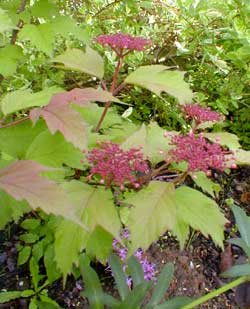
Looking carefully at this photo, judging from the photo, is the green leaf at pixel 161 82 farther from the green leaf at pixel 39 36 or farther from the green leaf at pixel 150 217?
the green leaf at pixel 39 36

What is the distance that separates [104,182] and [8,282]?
0.94 meters

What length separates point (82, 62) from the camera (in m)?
1.00

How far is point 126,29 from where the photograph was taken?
6.31ft

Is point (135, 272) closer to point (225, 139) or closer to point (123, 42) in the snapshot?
point (225, 139)

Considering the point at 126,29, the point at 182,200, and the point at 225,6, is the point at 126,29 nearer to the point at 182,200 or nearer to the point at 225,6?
the point at 225,6

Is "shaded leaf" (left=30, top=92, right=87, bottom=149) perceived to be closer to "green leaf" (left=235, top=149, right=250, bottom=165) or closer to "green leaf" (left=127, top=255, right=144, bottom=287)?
"green leaf" (left=235, top=149, right=250, bottom=165)

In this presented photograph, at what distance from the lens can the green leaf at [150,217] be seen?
77cm

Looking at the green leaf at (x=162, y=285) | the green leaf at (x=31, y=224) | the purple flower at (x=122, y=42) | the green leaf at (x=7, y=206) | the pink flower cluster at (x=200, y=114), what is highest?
the purple flower at (x=122, y=42)

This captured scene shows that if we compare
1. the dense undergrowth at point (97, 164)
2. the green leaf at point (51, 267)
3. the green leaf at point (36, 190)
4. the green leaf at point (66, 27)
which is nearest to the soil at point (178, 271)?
the dense undergrowth at point (97, 164)

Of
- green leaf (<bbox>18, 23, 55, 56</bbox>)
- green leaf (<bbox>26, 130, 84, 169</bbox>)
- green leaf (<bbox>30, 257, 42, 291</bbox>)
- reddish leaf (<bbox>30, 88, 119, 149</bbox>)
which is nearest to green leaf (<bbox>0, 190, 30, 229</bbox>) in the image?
green leaf (<bbox>26, 130, 84, 169</bbox>)

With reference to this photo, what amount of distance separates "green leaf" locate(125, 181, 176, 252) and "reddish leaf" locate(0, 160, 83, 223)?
17 cm

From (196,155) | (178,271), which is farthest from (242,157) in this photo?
(178,271)

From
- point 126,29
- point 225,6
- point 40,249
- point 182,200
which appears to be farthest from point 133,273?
point 225,6

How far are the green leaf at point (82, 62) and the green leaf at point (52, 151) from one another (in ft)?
0.59
